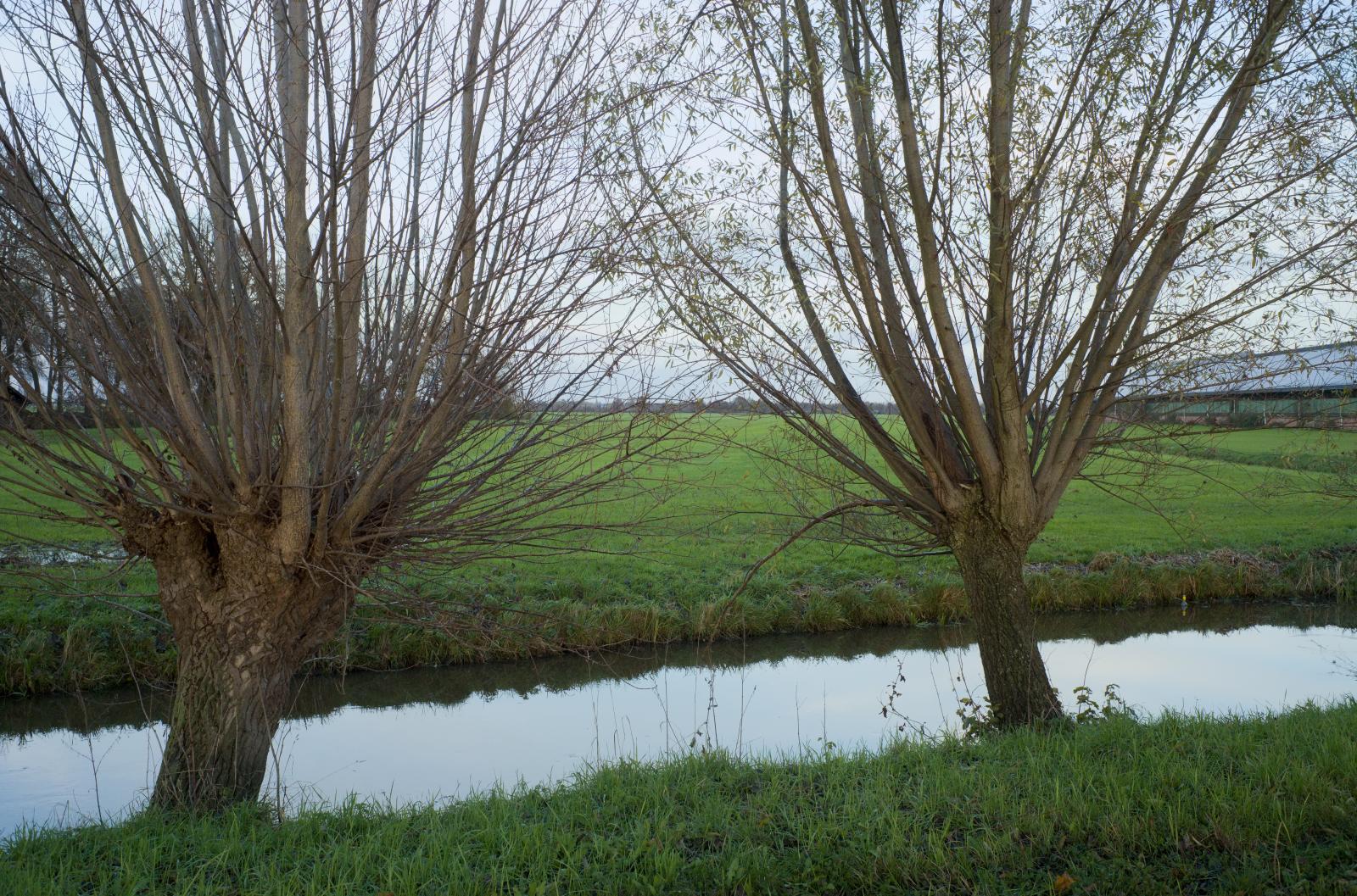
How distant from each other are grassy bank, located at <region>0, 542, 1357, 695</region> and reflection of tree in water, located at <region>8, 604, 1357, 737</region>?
193mm

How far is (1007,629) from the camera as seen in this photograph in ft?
18.9

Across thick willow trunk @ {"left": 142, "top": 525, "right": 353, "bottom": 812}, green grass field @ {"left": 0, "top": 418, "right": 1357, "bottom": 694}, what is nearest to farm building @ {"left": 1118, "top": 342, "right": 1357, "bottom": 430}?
green grass field @ {"left": 0, "top": 418, "right": 1357, "bottom": 694}

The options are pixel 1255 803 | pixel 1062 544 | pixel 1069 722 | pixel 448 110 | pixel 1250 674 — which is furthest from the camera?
pixel 1062 544

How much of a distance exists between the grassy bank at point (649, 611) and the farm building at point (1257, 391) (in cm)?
341

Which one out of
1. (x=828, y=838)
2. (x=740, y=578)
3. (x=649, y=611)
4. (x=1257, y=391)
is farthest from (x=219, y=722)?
(x=740, y=578)

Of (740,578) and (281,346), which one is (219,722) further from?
(740,578)

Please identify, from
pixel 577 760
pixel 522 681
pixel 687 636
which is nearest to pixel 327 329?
pixel 577 760

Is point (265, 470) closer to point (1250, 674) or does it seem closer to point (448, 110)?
point (448, 110)

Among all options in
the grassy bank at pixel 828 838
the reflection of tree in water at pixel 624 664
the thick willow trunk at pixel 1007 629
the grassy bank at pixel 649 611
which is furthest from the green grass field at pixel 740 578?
the grassy bank at pixel 828 838

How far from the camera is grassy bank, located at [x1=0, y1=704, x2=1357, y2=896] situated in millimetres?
3457

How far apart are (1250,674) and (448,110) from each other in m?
10.3

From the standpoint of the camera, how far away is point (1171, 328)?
17.5 ft

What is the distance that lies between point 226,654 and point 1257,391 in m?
6.61

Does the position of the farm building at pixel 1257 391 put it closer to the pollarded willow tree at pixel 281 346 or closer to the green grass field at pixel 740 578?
the green grass field at pixel 740 578
